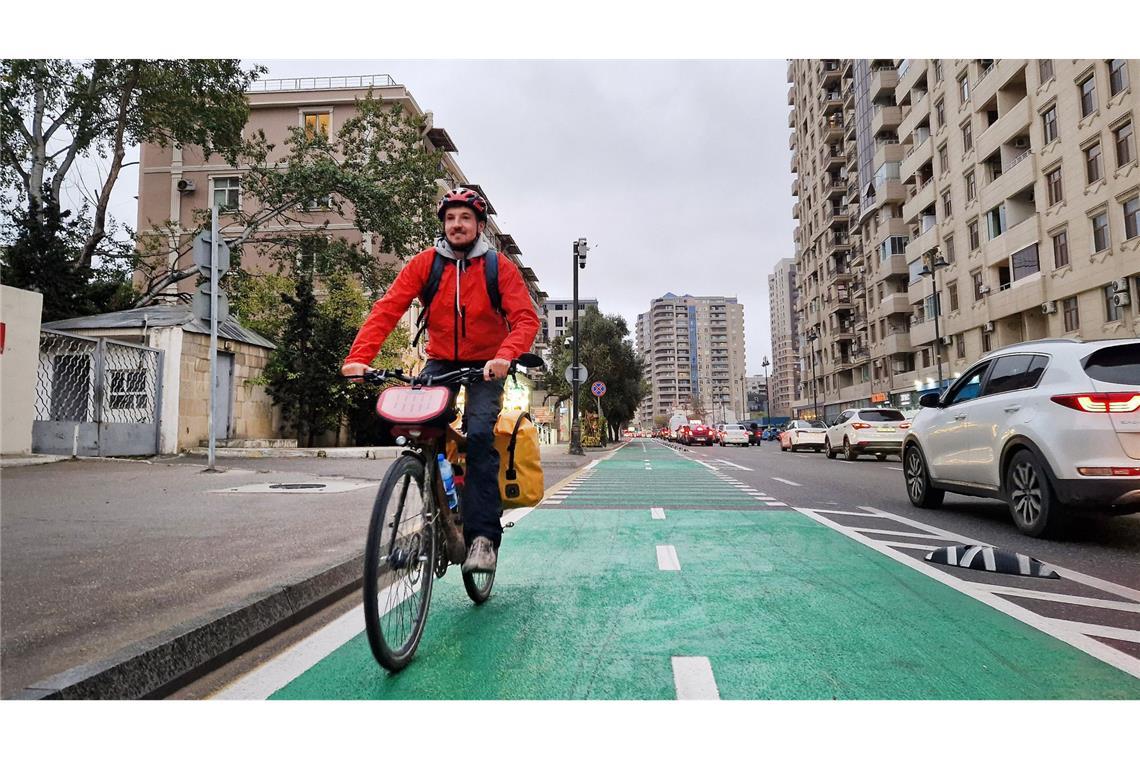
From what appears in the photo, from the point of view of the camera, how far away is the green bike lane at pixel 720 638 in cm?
267

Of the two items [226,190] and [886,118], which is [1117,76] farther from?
[226,190]

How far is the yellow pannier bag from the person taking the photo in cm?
375

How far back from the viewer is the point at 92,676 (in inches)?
98.3

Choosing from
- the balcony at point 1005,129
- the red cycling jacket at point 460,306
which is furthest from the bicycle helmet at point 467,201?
the balcony at point 1005,129

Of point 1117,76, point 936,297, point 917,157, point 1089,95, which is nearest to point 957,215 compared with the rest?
point 936,297

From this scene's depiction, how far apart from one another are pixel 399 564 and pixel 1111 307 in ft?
102

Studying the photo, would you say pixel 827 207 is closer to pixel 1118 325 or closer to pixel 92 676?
pixel 1118 325

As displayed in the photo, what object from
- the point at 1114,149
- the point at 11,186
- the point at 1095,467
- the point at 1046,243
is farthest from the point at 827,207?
the point at 1095,467

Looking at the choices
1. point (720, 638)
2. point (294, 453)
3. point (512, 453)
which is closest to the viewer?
point (720, 638)

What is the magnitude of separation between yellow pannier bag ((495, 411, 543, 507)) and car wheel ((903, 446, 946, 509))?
21.0ft

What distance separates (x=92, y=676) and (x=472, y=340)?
2.07 m

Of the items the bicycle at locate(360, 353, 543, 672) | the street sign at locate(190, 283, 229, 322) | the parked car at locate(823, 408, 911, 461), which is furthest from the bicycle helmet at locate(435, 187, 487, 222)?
the parked car at locate(823, 408, 911, 461)

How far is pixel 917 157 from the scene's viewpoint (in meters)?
45.5

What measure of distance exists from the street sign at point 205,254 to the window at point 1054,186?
3127 centimetres
